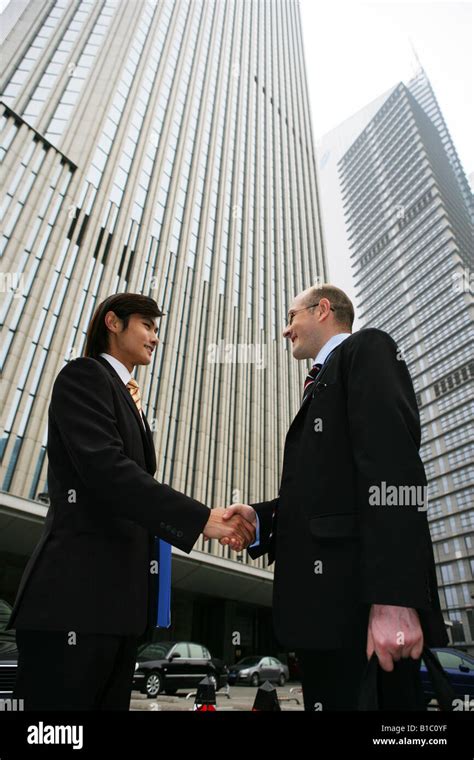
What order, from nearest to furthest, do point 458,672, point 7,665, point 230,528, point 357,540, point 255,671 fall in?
point 357,540 → point 230,528 → point 7,665 → point 458,672 → point 255,671

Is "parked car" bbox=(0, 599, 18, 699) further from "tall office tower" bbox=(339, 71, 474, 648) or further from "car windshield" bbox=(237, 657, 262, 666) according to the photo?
"tall office tower" bbox=(339, 71, 474, 648)

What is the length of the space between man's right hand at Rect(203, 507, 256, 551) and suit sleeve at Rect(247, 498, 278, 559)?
97mm

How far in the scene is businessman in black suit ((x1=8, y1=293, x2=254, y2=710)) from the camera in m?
1.68

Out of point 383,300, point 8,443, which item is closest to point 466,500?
point 383,300

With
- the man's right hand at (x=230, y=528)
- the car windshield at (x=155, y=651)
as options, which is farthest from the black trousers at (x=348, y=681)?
the car windshield at (x=155, y=651)

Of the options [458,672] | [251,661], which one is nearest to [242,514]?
[458,672]

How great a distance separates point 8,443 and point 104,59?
93.4 ft

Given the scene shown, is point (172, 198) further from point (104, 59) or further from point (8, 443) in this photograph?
point (8, 443)

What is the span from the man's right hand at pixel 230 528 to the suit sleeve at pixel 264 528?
97 millimetres

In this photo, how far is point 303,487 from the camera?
197 cm

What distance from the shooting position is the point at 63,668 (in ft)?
5.41

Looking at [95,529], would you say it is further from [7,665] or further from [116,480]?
[7,665]

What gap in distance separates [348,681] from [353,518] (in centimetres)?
56

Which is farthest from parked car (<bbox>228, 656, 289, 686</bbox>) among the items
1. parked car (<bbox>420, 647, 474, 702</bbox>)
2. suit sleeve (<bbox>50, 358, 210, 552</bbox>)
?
suit sleeve (<bbox>50, 358, 210, 552</bbox>)
